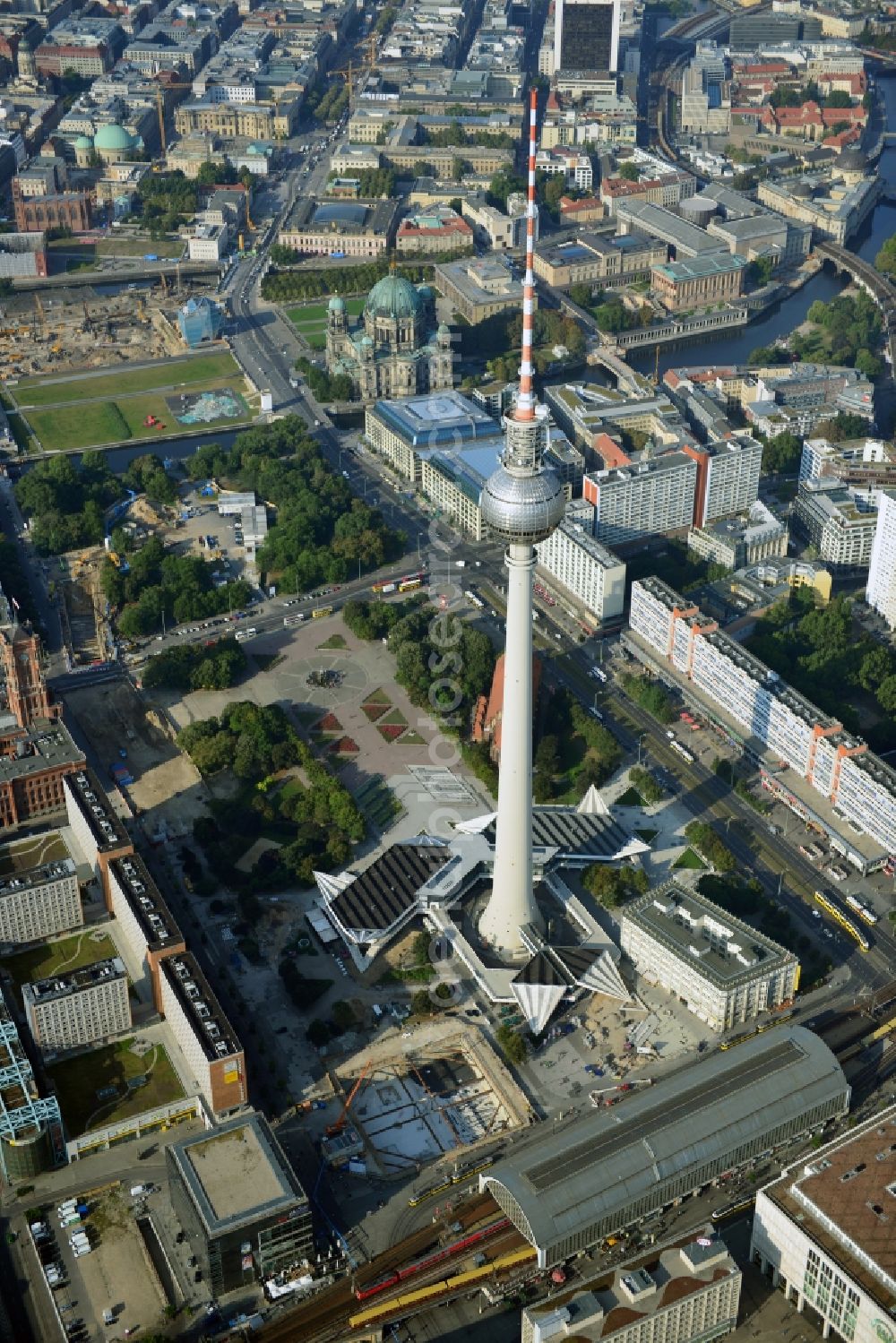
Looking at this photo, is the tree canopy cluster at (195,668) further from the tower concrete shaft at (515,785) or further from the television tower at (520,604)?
the television tower at (520,604)

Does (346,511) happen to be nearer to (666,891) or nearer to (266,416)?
(266,416)

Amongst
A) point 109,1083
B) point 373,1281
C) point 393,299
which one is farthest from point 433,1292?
point 393,299

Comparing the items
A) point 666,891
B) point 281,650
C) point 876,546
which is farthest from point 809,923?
point 281,650

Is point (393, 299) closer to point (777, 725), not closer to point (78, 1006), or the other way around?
point (777, 725)

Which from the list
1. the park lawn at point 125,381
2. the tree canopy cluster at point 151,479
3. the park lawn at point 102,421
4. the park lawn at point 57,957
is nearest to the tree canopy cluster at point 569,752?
the park lawn at point 57,957

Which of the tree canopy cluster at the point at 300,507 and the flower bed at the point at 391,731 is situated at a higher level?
the tree canopy cluster at the point at 300,507

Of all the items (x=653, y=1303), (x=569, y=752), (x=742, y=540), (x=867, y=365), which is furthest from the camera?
(x=867, y=365)

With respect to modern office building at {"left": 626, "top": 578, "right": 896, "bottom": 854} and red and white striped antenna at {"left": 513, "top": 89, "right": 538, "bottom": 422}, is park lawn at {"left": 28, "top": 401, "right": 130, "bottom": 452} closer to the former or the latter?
modern office building at {"left": 626, "top": 578, "right": 896, "bottom": 854}
